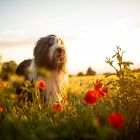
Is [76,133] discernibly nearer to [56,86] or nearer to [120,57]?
[120,57]

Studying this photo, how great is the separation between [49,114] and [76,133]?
4.91 ft

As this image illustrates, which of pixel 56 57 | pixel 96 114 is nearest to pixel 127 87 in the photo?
pixel 96 114

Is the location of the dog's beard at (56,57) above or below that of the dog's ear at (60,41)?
below

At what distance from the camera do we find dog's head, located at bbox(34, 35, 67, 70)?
7.45 metres

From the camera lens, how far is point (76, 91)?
981 centimetres

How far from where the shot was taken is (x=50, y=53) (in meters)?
7.54

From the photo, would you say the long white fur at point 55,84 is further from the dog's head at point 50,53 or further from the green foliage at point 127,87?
the green foliage at point 127,87

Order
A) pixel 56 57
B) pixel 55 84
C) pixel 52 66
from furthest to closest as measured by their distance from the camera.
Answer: pixel 55 84 → pixel 52 66 → pixel 56 57

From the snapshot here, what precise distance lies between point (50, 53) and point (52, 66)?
0.96 feet

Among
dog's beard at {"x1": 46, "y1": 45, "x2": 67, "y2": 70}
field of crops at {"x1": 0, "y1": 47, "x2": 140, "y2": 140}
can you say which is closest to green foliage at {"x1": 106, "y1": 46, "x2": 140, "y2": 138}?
field of crops at {"x1": 0, "y1": 47, "x2": 140, "y2": 140}

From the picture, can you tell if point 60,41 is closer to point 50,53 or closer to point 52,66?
point 50,53

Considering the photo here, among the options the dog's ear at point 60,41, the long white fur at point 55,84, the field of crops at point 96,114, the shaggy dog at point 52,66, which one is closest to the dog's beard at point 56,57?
the shaggy dog at point 52,66

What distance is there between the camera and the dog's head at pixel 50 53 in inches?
293

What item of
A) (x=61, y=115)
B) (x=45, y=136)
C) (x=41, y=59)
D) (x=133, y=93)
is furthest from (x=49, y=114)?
(x=41, y=59)
